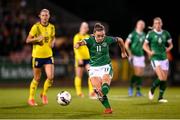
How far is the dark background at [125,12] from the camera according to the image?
31.9 m

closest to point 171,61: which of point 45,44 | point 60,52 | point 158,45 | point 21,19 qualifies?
point 60,52

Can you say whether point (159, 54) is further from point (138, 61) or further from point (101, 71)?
point (101, 71)

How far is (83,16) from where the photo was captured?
35.2m

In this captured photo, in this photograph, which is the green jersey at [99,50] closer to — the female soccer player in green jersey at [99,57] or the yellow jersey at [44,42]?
the female soccer player in green jersey at [99,57]

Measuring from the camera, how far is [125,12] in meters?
34.1

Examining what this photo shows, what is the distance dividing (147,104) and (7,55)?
13.6 metres

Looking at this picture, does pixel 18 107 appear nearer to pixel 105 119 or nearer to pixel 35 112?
pixel 35 112

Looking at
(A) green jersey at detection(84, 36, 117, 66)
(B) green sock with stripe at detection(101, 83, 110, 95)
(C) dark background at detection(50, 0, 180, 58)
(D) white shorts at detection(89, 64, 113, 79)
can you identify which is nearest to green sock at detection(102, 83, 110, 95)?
(B) green sock with stripe at detection(101, 83, 110, 95)

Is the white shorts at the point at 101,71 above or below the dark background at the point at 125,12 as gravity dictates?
below

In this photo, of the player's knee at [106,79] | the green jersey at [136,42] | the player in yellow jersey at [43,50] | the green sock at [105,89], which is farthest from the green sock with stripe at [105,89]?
the green jersey at [136,42]

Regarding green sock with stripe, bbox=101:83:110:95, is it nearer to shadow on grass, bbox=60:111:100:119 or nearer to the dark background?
shadow on grass, bbox=60:111:100:119

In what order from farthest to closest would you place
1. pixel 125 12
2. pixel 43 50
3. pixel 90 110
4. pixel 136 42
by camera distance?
pixel 125 12 < pixel 136 42 < pixel 43 50 < pixel 90 110

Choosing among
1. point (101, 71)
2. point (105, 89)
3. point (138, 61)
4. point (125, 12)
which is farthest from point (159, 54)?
point (125, 12)

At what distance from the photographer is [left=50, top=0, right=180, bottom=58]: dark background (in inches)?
1256
